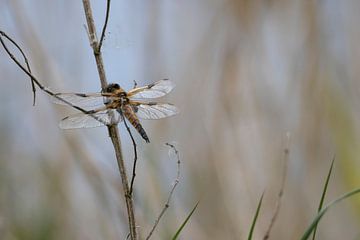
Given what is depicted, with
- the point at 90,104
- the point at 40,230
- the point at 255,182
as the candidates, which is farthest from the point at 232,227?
the point at 90,104

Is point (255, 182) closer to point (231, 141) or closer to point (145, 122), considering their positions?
point (231, 141)

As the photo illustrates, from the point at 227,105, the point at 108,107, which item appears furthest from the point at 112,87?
the point at 227,105

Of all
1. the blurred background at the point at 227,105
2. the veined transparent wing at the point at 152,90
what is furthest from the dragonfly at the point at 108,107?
the blurred background at the point at 227,105

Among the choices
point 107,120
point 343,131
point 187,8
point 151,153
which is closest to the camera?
point 107,120

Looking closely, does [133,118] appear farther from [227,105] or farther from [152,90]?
[227,105]

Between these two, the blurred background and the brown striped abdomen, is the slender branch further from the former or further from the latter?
the blurred background
